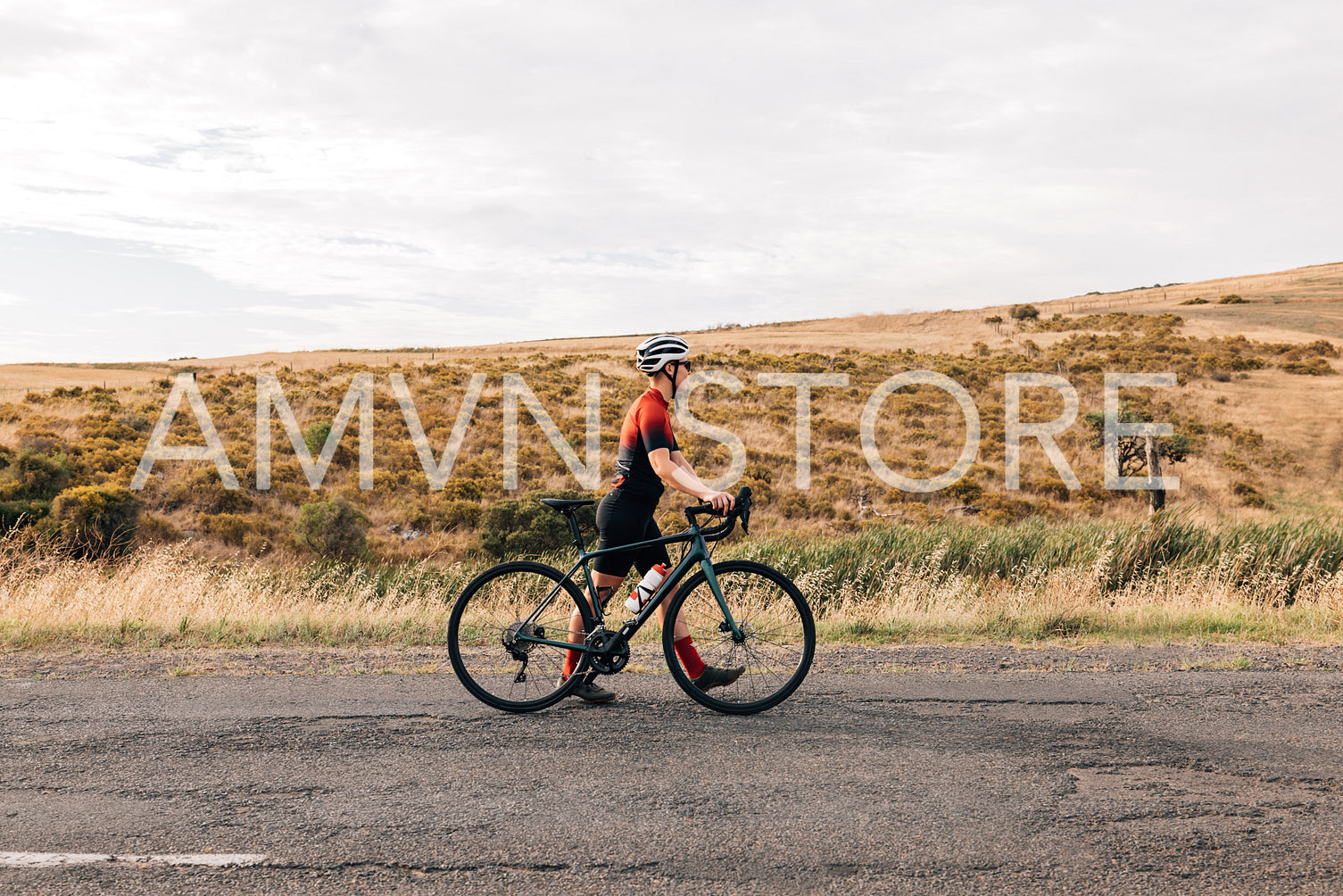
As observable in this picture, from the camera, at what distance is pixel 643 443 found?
5469 millimetres

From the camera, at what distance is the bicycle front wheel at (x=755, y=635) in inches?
215

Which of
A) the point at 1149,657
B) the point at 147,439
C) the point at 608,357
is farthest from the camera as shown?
the point at 608,357

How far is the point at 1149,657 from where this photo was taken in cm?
707

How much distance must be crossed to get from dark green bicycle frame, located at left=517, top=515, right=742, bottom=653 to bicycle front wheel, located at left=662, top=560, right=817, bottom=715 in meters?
0.05

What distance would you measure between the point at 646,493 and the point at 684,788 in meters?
1.94

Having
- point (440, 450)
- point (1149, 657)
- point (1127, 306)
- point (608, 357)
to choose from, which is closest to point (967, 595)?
point (1149, 657)

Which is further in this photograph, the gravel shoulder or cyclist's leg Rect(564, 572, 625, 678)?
the gravel shoulder

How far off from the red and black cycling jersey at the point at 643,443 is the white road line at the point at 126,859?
274 cm

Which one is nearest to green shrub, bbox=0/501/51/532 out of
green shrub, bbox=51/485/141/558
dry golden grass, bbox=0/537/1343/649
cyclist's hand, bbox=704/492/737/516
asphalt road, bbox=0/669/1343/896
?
green shrub, bbox=51/485/141/558

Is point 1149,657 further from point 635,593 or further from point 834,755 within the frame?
point 635,593

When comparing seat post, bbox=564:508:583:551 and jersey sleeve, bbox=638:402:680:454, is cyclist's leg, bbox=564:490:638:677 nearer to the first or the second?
seat post, bbox=564:508:583:551

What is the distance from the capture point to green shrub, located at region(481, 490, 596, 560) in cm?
2594

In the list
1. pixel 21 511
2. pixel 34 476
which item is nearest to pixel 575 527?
pixel 21 511

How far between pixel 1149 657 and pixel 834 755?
3.78m
